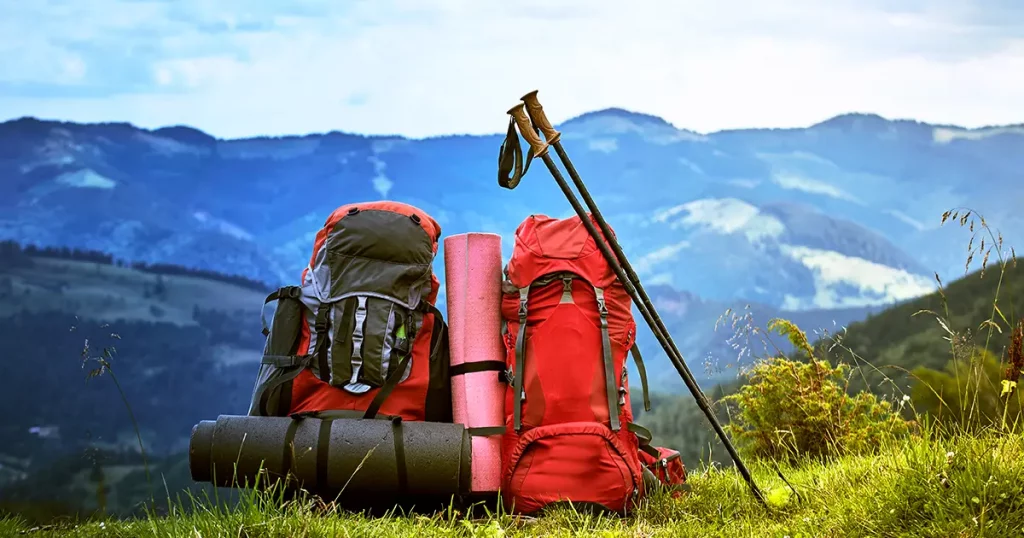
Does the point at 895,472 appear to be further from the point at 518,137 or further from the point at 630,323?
the point at 518,137

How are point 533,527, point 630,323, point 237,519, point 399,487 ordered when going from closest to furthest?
point 237,519 < point 533,527 < point 399,487 < point 630,323

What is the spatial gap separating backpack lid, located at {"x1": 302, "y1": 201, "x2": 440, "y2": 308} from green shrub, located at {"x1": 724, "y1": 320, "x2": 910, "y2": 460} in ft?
9.00

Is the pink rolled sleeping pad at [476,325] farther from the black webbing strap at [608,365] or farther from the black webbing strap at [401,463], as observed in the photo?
the black webbing strap at [608,365]

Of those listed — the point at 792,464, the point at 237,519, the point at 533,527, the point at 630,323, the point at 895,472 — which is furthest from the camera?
the point at 792,464

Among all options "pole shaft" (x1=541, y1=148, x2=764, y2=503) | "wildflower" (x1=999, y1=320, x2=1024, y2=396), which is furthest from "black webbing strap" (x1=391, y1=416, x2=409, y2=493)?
"wildflower" (x1=999, y1=320, x2=1024, y2=396)

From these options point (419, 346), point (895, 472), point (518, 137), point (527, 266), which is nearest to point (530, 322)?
point (527, 266)

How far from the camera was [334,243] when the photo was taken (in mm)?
5672

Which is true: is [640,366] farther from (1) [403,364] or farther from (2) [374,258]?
(2) [374,258]

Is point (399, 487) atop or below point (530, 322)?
below

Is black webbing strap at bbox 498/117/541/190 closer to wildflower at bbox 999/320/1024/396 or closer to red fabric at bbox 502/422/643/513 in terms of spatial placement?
red fabric at bbox 502/422/643/513

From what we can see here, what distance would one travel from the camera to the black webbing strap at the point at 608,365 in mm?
5285

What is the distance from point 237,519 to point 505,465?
6.68ft

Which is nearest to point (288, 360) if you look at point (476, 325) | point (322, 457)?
point (322, 457)

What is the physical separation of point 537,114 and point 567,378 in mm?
1481
